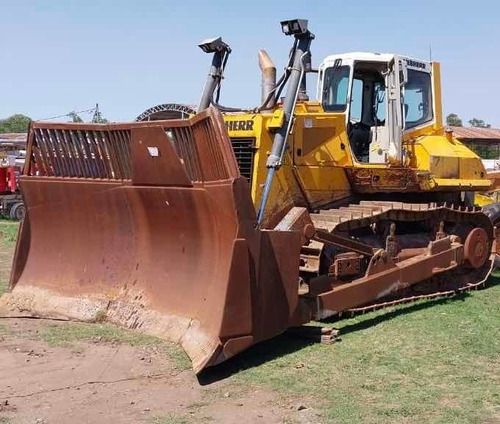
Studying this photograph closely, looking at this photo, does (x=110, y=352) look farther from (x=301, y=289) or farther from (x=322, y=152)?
(x=322, y=152)

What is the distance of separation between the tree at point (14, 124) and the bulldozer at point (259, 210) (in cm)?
6231

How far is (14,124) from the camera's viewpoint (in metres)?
69.7

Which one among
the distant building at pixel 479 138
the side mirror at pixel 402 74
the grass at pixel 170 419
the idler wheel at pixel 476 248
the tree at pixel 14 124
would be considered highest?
the side mirror at pixel 402 74

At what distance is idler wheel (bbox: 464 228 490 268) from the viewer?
28.1ft

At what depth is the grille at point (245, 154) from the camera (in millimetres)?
7141

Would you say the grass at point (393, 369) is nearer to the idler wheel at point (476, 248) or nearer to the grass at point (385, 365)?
the grass at point (385, 365)

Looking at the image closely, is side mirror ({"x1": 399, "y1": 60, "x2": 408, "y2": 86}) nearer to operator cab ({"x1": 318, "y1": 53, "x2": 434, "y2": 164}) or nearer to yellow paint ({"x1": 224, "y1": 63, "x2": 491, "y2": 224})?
operator cab ({"x1": 318, "y1": 53, "x2": 434, "y2": 164})

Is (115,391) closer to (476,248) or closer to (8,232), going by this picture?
(476,248)

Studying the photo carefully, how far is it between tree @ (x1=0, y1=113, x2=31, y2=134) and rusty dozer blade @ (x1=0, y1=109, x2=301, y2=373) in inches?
2455

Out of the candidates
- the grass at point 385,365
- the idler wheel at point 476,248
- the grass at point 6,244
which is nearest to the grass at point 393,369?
the grass at point 385,365

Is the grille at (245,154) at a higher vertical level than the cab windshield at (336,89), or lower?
lower

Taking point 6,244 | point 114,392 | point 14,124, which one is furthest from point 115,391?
point 14,124

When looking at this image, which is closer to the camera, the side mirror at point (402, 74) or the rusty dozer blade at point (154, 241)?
the rusty dozer blade at point (154, 241)

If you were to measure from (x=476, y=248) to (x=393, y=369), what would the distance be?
3.56 m
